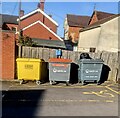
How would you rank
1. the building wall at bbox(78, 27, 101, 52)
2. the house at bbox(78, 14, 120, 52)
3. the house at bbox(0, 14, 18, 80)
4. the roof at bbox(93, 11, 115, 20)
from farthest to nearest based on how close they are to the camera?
the roof at bbox(93, 11, 115, 20) → the building wall at bbox(78, 27, 101, 52) → the house at bbox(78, 14, 120, 52) → the house at bbox(0, 14, 18, 80)

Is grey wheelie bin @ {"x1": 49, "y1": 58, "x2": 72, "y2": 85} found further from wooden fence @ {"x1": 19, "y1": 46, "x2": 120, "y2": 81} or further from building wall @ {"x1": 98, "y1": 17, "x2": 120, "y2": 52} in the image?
building wall @ {"x1": 98, "y1": 17, "x2": 120, "y2": 52}

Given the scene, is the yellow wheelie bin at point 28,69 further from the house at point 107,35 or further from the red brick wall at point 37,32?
the red brick wall at point 37,32

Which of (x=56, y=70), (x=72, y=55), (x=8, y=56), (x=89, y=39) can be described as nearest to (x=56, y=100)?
(x=56, y=70)

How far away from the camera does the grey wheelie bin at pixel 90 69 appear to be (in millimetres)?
13156

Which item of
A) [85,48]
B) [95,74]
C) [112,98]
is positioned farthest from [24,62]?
[85,48]

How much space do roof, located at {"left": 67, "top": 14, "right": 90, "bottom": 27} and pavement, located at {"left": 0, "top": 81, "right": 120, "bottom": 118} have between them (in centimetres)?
4221

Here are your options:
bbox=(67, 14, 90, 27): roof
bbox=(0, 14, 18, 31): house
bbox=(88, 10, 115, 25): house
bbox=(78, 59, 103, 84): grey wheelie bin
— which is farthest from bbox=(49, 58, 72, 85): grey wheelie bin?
bbox=(67, 14, 90, 27): roof

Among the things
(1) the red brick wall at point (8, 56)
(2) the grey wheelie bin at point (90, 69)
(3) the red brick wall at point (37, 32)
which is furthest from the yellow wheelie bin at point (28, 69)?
(3) the red brick wall at point (37, 32)

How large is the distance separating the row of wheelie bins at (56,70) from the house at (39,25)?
18.6 metres

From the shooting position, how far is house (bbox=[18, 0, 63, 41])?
33.3 meters

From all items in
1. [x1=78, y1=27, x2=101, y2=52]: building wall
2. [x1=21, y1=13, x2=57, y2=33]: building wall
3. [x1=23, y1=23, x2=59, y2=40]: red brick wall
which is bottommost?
[x1=78, y1=27, x2=101, y2=52]: building wall

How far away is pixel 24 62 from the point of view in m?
12.6

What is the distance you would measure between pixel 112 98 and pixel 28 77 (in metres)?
4.37

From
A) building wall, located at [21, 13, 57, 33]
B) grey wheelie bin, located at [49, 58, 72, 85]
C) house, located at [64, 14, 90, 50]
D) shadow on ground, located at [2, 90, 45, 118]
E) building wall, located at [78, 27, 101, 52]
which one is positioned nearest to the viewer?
shadow on ground, located at [2, 90, 45, 118]
